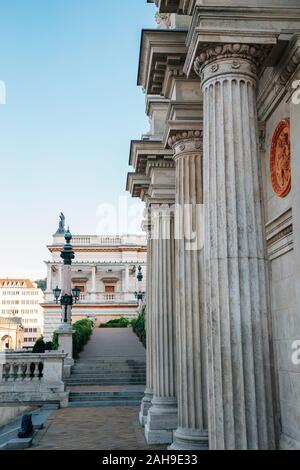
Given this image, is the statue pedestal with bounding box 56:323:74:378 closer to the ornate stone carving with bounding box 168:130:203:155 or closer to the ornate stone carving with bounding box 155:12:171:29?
the ornate stone carving with bounding box 155:12:171:29

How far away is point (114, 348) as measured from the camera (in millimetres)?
32969

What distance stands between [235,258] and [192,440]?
152 inches

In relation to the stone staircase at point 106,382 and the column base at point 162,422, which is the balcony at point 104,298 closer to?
the stone staircase at point 106,382

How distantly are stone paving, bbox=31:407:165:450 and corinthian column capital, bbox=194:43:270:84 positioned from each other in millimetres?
7914

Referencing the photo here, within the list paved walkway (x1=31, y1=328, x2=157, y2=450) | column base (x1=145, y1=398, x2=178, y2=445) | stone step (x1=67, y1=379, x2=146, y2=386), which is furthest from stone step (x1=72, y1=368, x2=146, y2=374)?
column base (x1=145, y1=398, x2=178, y2=445)

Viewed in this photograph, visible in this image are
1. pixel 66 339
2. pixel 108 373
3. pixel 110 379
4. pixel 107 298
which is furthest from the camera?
pixel 107 298

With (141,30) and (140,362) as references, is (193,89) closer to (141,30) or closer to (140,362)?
(141,30)

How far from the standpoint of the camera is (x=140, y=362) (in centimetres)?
2597

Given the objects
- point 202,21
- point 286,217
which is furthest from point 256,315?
point 202,21

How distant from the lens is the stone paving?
11.2 meters

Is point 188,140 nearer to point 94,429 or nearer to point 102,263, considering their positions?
point 94,429

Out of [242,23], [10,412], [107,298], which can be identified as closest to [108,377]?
[10,412]

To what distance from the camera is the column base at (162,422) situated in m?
11.2

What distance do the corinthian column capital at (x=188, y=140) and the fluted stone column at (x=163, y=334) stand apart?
3587 mm
